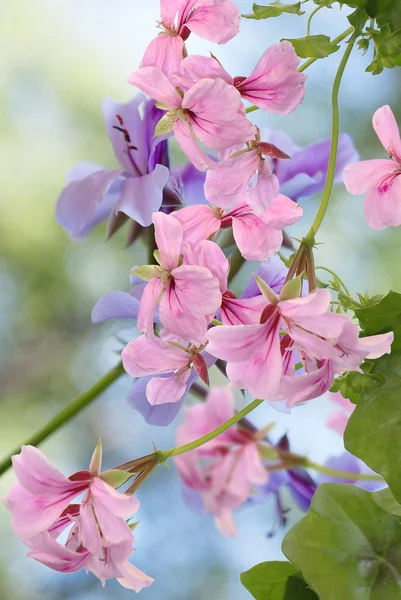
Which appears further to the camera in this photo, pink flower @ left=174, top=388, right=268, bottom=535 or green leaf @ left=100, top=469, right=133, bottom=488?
→ pink flower @ left=174, top=388, right=268, bottom=535

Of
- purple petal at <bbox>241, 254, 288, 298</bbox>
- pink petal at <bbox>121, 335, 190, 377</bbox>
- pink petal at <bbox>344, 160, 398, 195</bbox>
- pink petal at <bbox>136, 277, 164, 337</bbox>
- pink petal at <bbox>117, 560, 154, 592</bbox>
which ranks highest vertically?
pink petal at <bbox>136, 277, 164, 337</bbox>

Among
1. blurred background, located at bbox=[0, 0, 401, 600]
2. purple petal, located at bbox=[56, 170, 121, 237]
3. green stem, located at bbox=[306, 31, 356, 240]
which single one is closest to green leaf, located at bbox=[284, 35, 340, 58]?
green stem, located at bbox=[306, 31, 356, 240]

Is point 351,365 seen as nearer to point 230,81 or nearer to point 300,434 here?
point 230,81

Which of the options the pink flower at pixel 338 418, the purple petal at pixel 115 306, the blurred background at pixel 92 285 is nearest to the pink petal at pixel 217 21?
the purple petal at pixel 115 306

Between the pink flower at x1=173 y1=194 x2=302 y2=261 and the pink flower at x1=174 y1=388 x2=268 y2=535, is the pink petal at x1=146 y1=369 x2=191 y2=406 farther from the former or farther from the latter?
the pink flower at x1=174 y1=388 x2=268 y2=535

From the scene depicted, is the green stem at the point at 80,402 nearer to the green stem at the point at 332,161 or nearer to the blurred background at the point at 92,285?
the green stem at the point at 332,161

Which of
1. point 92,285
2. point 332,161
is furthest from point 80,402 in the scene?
point 92,285

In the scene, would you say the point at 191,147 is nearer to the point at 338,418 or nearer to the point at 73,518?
the point at 73,518

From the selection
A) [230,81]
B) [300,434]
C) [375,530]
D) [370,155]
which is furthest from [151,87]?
[370,155]
